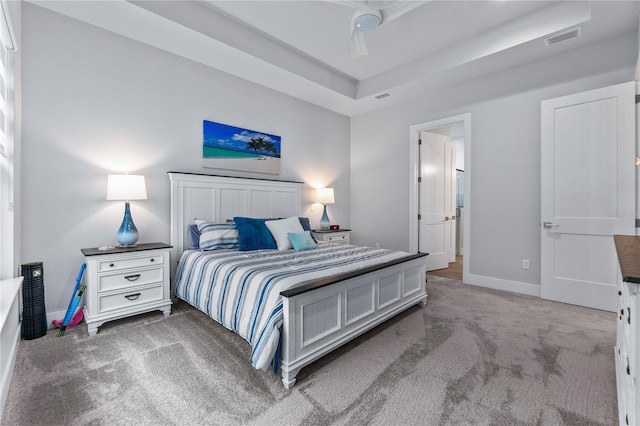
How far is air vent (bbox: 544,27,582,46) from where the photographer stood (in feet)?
9.23

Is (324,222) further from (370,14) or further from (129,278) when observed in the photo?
(370,14)

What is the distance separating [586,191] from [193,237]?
421 cm

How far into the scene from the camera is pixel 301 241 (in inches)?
124

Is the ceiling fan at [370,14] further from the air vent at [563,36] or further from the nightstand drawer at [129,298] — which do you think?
the nightstand drawer at [129,298]

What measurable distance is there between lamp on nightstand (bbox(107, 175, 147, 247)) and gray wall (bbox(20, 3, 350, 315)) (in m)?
0.27

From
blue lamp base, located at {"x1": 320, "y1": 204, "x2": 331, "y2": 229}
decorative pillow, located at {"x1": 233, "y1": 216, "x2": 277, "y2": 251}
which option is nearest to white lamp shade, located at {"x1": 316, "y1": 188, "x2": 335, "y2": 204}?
blue lamp base, located at {"x1": 320, "y1": 204, "x2": 331, "y2": 229}

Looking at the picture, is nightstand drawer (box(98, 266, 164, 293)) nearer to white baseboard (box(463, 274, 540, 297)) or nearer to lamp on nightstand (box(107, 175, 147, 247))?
lamp on nightstand (box(107, 175, 147, 247))

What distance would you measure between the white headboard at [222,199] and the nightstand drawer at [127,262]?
0.44 meters

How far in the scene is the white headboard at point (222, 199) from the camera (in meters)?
3.24

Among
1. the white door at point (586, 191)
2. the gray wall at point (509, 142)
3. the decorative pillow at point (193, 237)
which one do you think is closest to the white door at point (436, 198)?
the gray wall at point (509, 142)

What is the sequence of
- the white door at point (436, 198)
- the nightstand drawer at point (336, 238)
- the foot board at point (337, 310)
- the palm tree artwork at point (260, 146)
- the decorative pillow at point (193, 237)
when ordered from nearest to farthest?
the foot board at point (337, 310) < the decorative pillow at point (193, 237) < the palm tree artwork at point (260, 146) < the nightstand drawer at point (336, 238) < the white door at point (436, 198)

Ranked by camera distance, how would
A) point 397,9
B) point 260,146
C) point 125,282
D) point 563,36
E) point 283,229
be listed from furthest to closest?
point 260,146, point 283,229, point 563,36, point 125,282, point 397,9

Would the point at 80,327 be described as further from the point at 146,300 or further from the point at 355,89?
the point at 355,89

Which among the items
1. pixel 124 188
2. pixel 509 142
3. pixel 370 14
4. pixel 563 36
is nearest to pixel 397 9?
pixel 370 14
